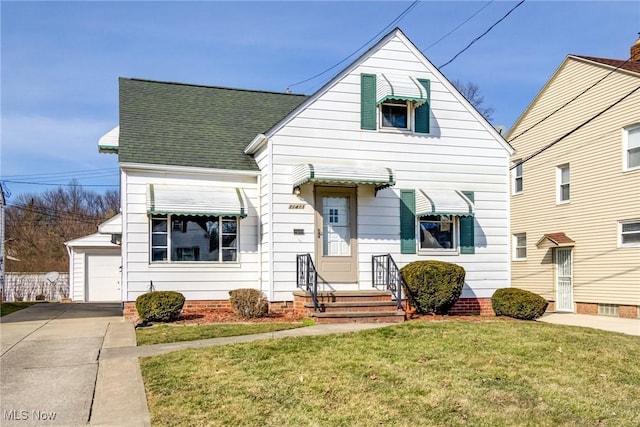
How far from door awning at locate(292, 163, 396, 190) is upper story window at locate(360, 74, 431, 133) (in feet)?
4.96

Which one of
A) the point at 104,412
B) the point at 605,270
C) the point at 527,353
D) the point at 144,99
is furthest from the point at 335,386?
the point at 605,270

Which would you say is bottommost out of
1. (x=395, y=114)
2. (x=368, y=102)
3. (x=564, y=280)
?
(x=564, y=280)

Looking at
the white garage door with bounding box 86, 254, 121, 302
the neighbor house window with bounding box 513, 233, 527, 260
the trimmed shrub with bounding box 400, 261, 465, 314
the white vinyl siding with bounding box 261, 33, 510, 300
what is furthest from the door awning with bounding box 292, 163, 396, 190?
the white garage door with bounding box 86, 254, 121, 302

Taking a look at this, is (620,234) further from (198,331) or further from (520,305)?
(198,331)

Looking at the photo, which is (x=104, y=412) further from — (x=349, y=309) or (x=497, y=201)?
(x=497, y=201)

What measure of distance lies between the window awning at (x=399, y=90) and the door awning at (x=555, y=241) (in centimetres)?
889

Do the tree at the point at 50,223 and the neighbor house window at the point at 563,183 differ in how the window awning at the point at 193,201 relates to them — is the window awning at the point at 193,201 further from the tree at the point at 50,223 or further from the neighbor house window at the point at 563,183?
the tree at the point at 50,223

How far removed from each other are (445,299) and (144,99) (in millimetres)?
9358

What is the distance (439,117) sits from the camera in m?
14.3

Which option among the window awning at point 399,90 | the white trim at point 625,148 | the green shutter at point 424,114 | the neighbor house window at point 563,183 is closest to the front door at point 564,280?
the neighbor house window at point 563,183

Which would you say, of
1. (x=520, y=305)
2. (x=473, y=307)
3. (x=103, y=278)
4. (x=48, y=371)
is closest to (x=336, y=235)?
(x=473, y=307)

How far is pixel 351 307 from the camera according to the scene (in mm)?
11945

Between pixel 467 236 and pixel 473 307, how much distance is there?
1.73 m

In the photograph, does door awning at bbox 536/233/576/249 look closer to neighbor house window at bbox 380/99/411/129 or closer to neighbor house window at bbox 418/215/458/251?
neighbor house window at bbox 418/215/458/251
